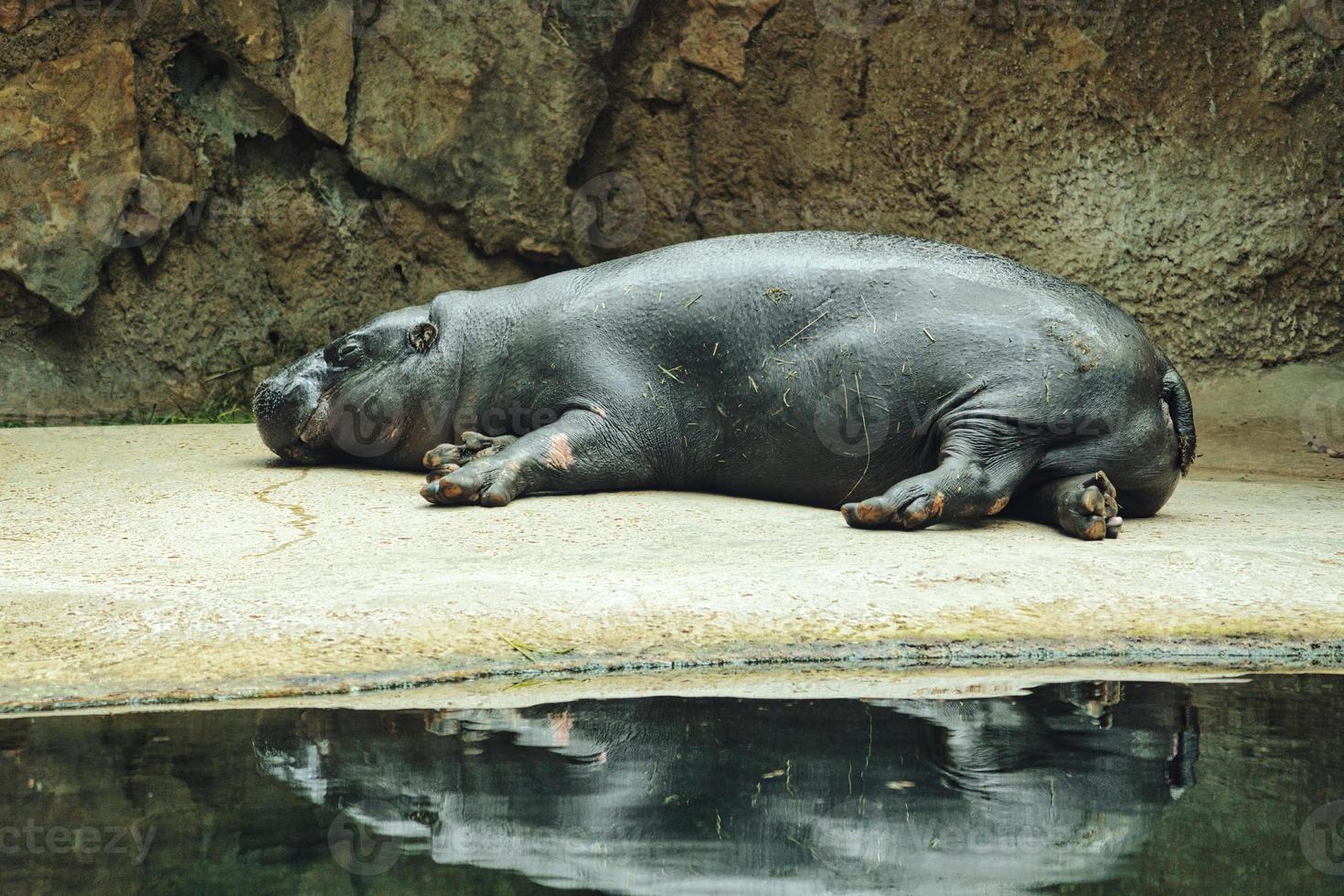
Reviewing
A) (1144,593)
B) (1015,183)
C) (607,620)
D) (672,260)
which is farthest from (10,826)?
(1015,183)

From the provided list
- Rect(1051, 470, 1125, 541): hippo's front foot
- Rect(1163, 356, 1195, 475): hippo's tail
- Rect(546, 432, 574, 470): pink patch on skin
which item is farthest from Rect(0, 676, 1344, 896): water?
Rect(546, 432, 574, 470): pink patch on skin

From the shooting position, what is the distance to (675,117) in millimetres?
8320

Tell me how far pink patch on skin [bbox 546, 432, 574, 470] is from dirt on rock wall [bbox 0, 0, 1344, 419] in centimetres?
292

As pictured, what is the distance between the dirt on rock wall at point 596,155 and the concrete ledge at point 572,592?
2.75 meters

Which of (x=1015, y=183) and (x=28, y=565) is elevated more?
(x=1015, y=183)

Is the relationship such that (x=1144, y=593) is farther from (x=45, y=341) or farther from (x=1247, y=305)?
(x=45, y=341)

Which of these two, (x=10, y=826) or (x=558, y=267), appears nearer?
Result: (x=10, y=826)

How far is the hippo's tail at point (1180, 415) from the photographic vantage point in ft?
18.0

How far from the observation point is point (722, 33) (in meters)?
8.01

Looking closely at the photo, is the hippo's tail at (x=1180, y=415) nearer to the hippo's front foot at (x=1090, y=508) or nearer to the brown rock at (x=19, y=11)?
the hippo's front foot at (x=1090, y=508)

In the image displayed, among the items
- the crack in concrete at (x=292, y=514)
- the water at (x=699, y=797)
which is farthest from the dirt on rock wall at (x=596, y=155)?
the water at (x=699, y=797)

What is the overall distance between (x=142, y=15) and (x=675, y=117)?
9.51ft

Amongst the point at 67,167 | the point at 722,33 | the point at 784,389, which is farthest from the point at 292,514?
the point at 722,33

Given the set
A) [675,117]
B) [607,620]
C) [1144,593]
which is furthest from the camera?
[675,117]
